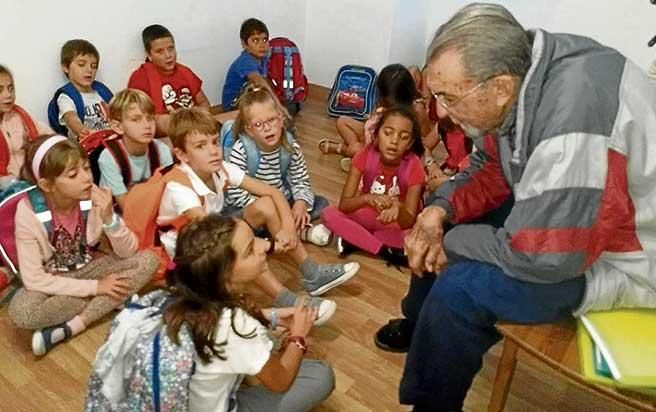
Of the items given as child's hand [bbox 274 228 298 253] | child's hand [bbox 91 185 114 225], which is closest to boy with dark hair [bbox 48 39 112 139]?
child's hand [bbox 91 185 114 225]

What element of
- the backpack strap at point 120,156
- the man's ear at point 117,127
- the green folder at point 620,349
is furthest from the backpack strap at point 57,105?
the green folder at point 620,349

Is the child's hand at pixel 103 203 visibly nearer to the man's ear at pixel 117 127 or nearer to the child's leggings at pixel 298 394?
the man's ear at pixel 117 127

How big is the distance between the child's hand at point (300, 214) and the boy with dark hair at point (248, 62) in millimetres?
1228

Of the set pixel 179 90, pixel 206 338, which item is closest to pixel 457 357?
pixel 206 338

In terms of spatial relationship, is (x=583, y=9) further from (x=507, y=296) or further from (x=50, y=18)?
(x=50, y=18)

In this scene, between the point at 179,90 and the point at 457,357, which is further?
the point at 179,90

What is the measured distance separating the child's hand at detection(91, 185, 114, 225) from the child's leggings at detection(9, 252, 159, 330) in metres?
0.15

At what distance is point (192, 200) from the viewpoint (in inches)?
70.4

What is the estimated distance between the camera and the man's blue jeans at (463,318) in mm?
1110

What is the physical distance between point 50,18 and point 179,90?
2.12 feet

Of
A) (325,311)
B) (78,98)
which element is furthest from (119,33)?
(325,311)

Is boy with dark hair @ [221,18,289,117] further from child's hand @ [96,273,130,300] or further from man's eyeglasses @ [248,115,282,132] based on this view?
child's hand @ [96,273,130,300]

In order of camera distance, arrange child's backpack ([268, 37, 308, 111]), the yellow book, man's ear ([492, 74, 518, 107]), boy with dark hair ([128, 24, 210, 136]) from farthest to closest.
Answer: child's backpack ([268, 37, 308, 111]) → boy with dark hair ([128, 24, 210, 136]) → man's ear ([492, 74, 518, 107]) → the yellow book

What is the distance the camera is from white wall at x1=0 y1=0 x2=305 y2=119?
2.45 meters
